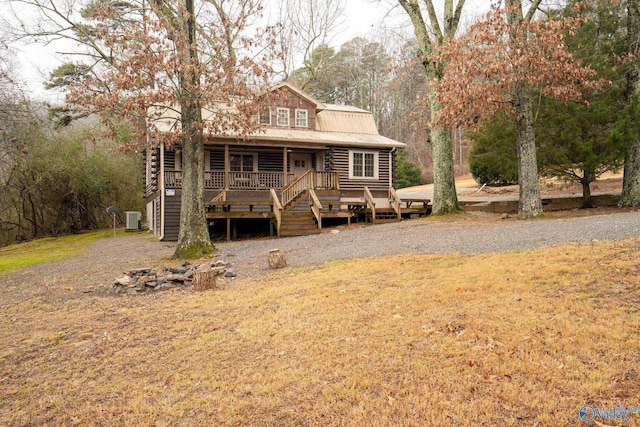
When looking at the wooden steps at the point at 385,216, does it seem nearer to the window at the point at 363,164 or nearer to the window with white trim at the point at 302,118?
the window at the point at 363,164

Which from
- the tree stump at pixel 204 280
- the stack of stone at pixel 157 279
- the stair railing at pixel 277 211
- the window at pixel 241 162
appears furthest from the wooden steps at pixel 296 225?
the tree stump at pixel 204 280

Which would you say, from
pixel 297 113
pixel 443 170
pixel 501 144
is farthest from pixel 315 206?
pixel 501 144

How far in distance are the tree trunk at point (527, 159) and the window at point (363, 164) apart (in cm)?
975

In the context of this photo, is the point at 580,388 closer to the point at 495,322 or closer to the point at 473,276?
the point at 495,322

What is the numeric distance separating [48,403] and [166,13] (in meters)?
12.8

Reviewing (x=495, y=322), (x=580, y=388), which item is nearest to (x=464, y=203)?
(x=495, y=322)

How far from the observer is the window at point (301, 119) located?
23641 mm

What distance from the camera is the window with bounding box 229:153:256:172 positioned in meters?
22.1

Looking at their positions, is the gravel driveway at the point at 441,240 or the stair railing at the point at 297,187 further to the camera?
the stair railing at the point at 297,187

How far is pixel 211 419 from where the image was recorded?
3748 millimetres

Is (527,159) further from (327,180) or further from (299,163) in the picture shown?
(299,163)

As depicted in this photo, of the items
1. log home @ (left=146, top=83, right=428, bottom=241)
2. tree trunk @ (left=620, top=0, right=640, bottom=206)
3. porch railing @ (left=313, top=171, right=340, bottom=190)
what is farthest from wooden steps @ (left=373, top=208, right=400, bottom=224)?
tree trunk @ (left=620, top=0, right=640, bottom=206)

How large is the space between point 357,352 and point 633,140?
1521cm

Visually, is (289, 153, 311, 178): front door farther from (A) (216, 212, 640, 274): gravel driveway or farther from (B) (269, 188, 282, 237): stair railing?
(A) (216, 212, 640, 274): gravel driveway
